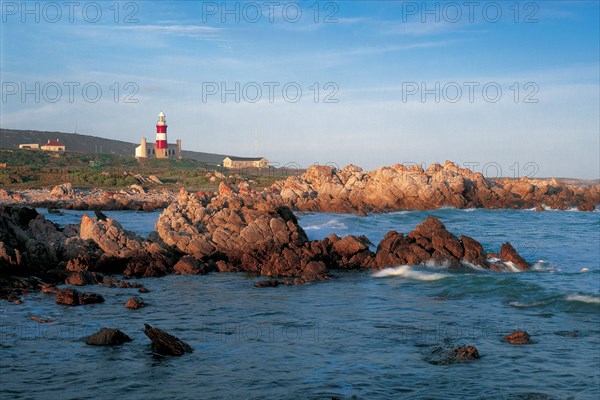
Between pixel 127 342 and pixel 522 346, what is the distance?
7284mm

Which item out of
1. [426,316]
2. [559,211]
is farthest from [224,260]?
[559,211]

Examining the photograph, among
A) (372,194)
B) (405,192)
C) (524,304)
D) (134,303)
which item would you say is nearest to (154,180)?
(372,194)

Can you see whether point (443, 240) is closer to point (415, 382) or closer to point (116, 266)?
point (116, 266)

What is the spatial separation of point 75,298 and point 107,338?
3949 millimetres

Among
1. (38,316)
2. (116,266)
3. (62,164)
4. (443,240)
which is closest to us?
(38,316)

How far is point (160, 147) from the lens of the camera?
351 ft

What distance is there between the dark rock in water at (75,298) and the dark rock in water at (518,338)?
920cm

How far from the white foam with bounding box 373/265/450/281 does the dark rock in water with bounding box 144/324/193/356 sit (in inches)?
380

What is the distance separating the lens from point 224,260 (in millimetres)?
22438

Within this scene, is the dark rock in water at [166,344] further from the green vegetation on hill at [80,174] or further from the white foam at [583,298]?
the green vegetation on hill at [80,174]

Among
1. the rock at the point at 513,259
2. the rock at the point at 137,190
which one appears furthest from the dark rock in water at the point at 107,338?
the rock at the point at 137,190

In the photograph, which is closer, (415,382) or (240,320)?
(415,382)

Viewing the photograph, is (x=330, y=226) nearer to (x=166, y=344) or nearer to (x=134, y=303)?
(x=134, y=303)

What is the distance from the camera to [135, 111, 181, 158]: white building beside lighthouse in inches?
4158
